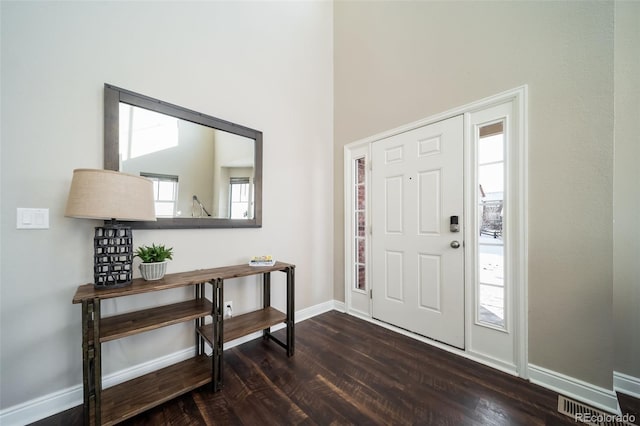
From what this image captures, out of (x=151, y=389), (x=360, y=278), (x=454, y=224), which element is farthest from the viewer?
(x=360, y=278)

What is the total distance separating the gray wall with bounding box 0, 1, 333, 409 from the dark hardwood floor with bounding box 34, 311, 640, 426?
0.48 m

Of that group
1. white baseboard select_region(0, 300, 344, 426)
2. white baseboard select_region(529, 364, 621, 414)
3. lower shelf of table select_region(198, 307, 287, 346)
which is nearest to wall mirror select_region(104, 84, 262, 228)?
lower shelf of table select_region(198, 307, 287, 346)

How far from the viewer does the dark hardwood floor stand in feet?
4.50

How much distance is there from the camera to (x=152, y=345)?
68.7 inches

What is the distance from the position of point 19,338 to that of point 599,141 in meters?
3.61

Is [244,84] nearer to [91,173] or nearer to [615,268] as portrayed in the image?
[91,173]

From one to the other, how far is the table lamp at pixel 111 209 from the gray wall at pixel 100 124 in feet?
0.82

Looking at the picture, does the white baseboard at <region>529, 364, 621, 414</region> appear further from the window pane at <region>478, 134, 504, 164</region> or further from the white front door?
the window pane at <region>478, 134, 504, 164</region>

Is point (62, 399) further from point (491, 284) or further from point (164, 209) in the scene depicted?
point (491, 284)

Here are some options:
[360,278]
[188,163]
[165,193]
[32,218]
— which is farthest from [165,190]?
[360,278]

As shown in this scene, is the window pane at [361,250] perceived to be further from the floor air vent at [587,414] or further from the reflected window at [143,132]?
the reflected window at [143,132]

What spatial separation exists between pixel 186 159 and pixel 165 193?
33 centimetres

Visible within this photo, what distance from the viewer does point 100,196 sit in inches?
49.0

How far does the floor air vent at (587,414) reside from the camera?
133 cm
